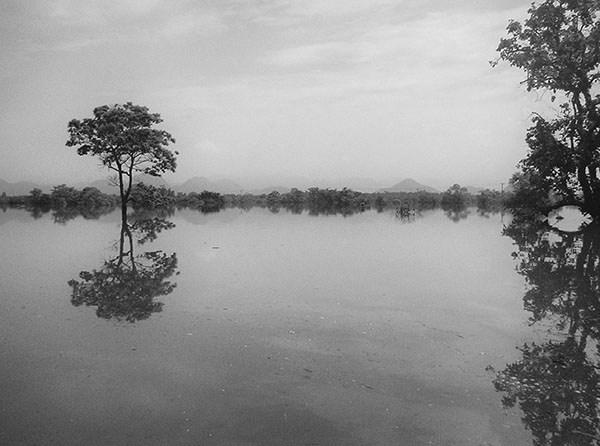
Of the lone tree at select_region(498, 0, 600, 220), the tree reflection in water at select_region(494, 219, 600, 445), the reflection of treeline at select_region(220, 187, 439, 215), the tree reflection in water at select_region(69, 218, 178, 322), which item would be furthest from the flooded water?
the reflection of treeline at select_region(220, 187, 439, 215)

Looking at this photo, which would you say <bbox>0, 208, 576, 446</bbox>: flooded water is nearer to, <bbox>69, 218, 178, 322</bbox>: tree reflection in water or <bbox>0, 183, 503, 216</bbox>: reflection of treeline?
<bbox>69, 218, 178, 322</bbox>: tree reflection in water

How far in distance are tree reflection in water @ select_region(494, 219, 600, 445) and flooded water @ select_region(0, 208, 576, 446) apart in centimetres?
24

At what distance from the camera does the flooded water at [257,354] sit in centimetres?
464

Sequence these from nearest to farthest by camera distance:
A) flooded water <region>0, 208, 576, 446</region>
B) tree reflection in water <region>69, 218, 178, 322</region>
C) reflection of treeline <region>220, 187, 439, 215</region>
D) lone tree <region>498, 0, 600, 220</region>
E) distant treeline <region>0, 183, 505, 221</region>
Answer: flooded water <region>0, 208, 576, 446</region> → tree reflection in water <region>69, 218, 178, 322</region> → lone tree <region>498, 0, 600, 220</region> → distant treeline <region>0, 183, 505, 221</region> → reflection of treeline <region>220, 187, 439, 215</region>

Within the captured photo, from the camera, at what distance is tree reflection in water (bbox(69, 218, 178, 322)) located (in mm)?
9241

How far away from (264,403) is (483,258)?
15316 millimetres

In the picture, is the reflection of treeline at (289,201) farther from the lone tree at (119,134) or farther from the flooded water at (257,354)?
the flooded water at (257,354)

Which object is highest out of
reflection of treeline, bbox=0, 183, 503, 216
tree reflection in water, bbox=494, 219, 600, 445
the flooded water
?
reflection of treeline, bbox=0, 183, 503, 216

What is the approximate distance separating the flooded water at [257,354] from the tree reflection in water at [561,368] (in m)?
0.24

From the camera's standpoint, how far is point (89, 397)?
5277mm

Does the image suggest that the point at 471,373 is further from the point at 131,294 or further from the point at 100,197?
the point at 100,197

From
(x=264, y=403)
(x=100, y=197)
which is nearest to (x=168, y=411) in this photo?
(x=264, y=403)

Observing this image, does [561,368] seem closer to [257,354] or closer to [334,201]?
[257,354]

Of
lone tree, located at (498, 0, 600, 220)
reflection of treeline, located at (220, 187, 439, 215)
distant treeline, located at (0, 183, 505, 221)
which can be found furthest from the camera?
reflection of treeline, located at (220, 187, 439, 215)
